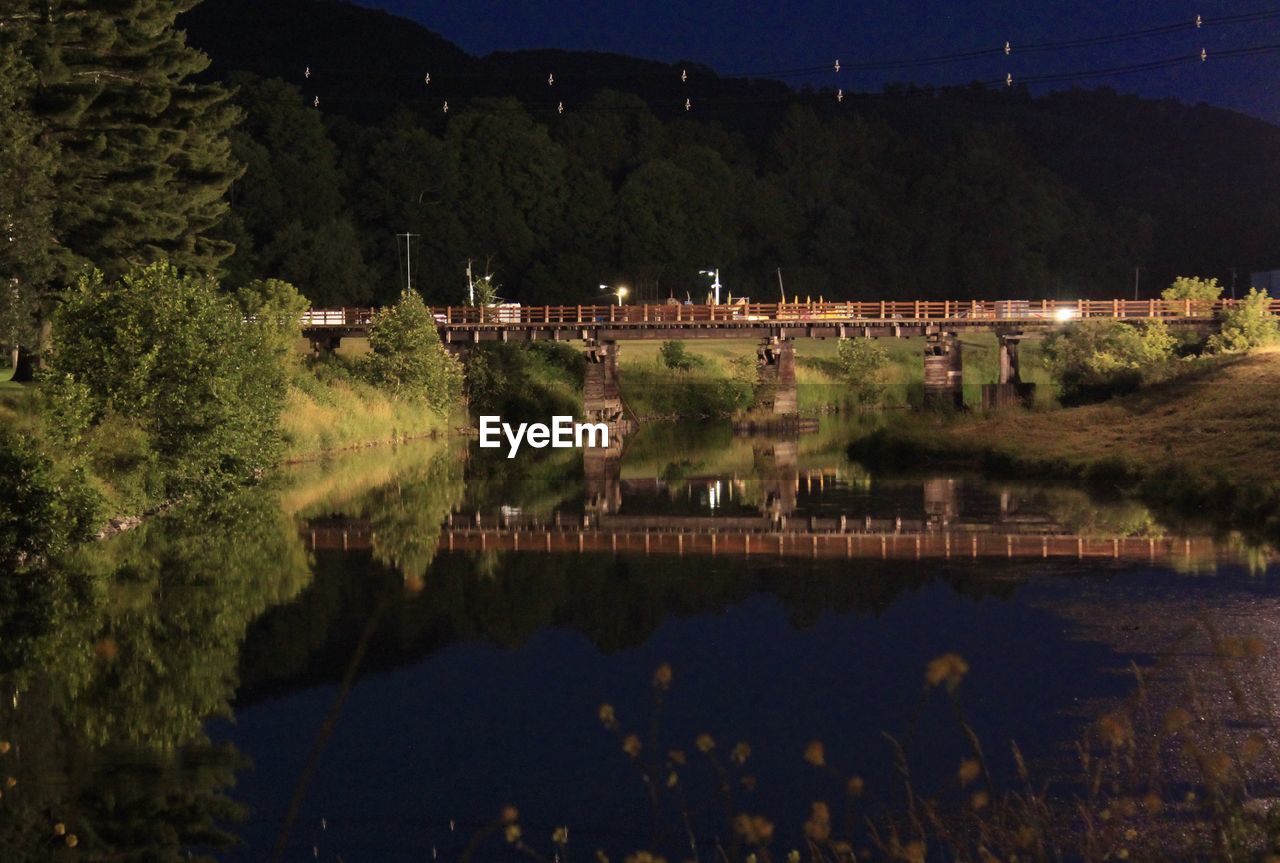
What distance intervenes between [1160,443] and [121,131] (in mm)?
37233

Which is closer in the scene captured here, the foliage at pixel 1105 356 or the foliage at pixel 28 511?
the foliage at pixel 28 511

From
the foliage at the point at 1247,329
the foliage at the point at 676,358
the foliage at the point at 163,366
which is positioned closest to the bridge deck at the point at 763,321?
the foliage at the point at 1247,329

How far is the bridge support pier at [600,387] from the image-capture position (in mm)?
95312

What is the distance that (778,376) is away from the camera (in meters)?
94.9

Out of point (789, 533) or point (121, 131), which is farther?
point (121, 131)

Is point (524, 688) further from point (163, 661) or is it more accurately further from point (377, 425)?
point (377, 425)

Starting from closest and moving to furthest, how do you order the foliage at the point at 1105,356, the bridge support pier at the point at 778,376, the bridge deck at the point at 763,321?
1. the foliage at the point at 1105,356
2. the bridge deck at the point at 763,321
3. the bridge support pier at the point at 778,376

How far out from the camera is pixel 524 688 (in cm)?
2514

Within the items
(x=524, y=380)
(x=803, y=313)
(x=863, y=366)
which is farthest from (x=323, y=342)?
(x=863, y=366)

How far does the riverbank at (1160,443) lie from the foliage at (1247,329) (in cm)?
1052

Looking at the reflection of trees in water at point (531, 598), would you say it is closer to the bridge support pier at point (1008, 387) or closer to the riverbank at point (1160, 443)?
the riverbank at point (1160, 443)

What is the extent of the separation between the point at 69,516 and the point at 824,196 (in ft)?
426

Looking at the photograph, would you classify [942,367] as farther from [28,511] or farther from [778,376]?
[28,511]

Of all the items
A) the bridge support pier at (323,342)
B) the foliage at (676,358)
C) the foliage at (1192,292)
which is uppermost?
the foliage at (1192,292)
